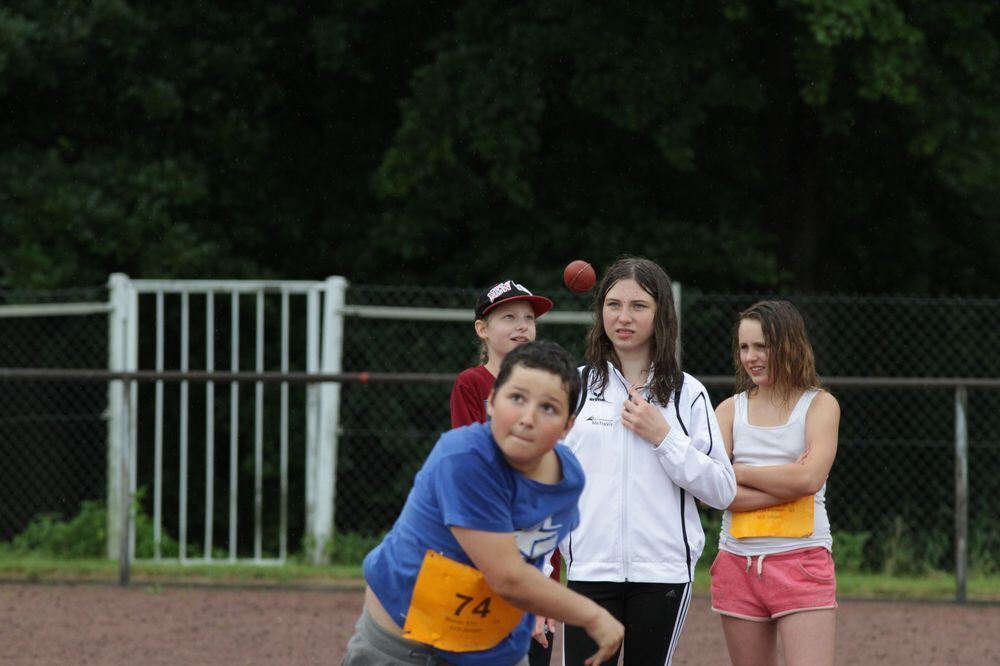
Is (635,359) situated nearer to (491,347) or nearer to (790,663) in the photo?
(491,347)

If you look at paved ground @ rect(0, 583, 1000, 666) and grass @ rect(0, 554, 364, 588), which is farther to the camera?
grass @ rect(0, 554, 364, 588)

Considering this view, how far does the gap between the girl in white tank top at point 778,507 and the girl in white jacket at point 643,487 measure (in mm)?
311

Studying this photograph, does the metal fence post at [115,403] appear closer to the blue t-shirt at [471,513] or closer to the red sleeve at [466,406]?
the red sleeve at [466,406]

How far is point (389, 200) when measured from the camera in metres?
14.4

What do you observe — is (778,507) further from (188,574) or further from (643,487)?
(188,574)

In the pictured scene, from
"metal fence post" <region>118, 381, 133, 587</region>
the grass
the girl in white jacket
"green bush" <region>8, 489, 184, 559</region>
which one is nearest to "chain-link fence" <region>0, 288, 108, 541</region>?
"green bush" <region>8, 489, 184, 559</region>

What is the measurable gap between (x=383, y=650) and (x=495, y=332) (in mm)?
1508

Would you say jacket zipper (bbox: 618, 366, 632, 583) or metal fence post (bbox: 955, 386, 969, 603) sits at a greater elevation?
jacket zipper (bbox: 618, 366, 632, 583)

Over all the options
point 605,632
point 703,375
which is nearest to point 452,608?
point 605,632

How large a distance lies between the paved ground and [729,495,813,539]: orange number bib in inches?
121

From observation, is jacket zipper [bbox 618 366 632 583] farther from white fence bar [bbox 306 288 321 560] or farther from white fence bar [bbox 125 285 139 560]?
white fence bar [bbox 306 288 321 560]

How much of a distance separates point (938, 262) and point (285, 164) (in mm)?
7324

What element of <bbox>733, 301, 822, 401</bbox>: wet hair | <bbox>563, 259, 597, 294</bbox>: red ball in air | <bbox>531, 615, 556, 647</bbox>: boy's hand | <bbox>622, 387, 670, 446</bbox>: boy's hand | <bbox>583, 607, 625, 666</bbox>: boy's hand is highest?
<bbox>563, 259, 597, 294</bbox>: red ball in air

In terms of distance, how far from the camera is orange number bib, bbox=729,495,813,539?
14.1ft
